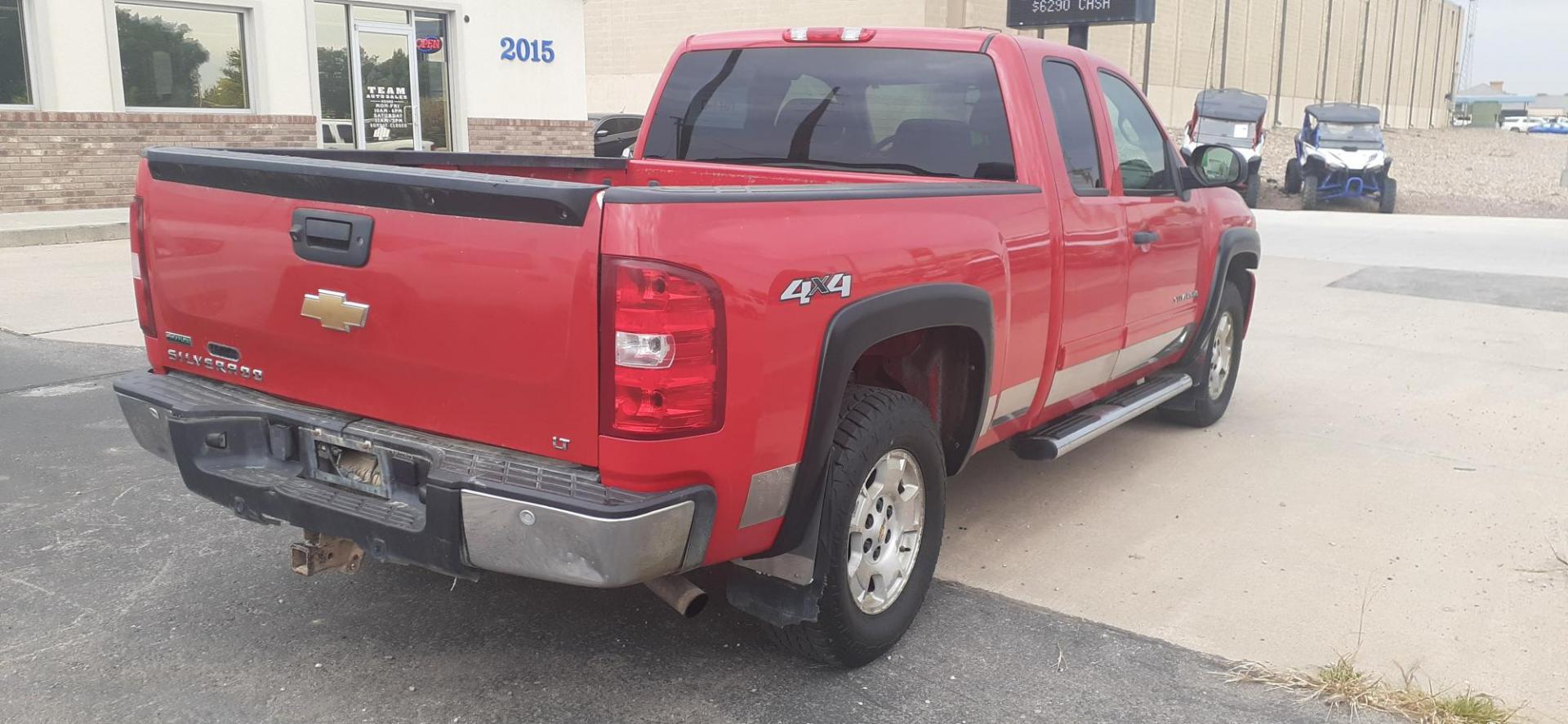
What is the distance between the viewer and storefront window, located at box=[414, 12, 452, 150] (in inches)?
763

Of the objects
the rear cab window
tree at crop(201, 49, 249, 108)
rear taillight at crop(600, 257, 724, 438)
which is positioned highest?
tree at crop(201, 49, 249, 108)

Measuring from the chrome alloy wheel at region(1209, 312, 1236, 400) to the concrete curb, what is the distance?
1083 centimetres

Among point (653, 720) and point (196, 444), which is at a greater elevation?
point (196, 444)

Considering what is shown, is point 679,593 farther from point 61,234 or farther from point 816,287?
point 61,234

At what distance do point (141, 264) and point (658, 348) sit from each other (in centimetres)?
188

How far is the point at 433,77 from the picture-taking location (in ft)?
64.3

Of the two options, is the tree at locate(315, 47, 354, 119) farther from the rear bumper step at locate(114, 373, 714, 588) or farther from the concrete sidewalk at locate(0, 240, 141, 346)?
the rear bumper step at locate(114, 373, 714, 588)

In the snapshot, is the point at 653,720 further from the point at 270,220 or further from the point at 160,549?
the point at 160,549

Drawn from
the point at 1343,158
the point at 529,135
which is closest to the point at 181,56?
the point at 529,135

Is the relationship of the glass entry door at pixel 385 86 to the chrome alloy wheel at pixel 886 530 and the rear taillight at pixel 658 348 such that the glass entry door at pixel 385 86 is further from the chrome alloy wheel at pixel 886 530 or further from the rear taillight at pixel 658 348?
the rear taillight at pixel 658 348

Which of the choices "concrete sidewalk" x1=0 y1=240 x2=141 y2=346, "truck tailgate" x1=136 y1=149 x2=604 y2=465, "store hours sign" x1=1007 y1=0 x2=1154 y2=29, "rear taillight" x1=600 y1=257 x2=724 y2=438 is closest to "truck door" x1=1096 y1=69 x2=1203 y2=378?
"rear taillight" x1=600 y1=257 x2=724 y2=438

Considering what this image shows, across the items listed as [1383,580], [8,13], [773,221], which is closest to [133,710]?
[773,221]

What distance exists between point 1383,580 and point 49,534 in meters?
4.77

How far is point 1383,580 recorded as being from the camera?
4.50 meters
